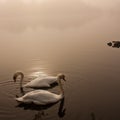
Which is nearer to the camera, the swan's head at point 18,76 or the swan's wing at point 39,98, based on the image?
the swan's wing at point 39,98

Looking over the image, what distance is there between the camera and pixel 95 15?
108 feet

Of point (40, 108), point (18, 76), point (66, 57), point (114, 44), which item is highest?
point (114, 44)

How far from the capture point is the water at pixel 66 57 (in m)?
13.3

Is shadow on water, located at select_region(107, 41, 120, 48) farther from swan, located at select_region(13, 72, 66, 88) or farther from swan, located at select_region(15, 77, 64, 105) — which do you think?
swan, located at select_region(15, 77, 64, 105)

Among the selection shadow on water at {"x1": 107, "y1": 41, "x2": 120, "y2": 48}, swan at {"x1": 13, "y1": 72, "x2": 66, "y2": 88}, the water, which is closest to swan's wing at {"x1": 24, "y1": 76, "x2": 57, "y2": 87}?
swan at {"x1": 13, "y1": 72, "x2": 66, "y2": 88}

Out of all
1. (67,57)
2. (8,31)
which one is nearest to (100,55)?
(67,57)

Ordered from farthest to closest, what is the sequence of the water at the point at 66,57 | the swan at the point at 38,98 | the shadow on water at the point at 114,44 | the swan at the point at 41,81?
the shadow on water at the point at 114,44, the swan at the point at 41,81, the swan at the point at 38,98, the water at the point at 66,57

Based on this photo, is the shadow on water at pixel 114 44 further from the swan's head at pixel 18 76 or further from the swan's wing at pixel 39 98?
the swan's wing at pixel 39 98

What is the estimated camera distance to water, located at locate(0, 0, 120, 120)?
13328 millimetres

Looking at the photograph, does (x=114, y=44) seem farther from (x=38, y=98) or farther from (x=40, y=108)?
(x=40, y=108)

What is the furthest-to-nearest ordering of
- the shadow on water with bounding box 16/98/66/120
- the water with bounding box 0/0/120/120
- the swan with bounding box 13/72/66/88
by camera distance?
the swan with bounding box 13/72/66/88 < the water with bounding box 0/0/120/120 < the shadow on water with bounding box 16/98/66/120

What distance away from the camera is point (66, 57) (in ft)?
64.8

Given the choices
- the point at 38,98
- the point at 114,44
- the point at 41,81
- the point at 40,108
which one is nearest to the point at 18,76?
the point at 41,81

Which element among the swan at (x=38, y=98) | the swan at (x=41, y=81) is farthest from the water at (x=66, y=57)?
the swan at (x=41, y=81)
